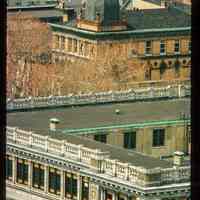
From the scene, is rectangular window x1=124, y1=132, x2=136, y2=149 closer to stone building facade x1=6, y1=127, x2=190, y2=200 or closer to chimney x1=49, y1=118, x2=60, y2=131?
chimney x1=49, y1=118, x2=60, y2=131

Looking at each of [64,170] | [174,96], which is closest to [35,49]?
[174,96]

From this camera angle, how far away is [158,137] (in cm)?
5806

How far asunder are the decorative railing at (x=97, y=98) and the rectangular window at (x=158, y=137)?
7843 millimetres

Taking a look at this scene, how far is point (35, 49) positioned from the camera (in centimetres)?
9212

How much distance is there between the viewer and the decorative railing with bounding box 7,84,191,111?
6457cm

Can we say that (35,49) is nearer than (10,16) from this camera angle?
Yes

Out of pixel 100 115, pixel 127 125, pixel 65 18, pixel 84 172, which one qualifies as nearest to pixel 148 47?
pixel 65 18

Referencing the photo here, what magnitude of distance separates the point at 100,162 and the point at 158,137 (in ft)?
30.1

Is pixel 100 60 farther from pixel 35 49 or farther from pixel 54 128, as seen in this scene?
pixel 54 128

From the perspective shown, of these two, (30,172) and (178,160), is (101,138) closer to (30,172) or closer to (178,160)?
(30,172)

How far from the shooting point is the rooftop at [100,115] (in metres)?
58.0

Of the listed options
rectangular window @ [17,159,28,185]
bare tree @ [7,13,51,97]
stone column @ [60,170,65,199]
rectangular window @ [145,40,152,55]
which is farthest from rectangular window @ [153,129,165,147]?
rectangular window @ [145,40,152,55]

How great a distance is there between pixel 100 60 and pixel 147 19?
6001mm
